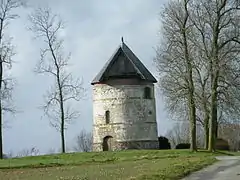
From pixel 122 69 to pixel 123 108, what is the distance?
Result: 195 inches

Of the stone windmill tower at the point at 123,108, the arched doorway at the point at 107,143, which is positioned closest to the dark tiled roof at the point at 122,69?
the stone windmill tower at the point at 123,108

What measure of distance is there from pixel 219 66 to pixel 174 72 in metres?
4.56

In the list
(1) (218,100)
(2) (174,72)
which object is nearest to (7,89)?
(2) (174,72)

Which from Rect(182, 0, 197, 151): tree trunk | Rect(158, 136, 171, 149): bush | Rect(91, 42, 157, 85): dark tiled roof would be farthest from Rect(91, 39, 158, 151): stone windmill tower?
Rect(182, 0, 197, 151): tree trunk

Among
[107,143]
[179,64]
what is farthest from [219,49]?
[107,143]

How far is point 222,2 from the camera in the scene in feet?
167

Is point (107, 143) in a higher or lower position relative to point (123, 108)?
lower

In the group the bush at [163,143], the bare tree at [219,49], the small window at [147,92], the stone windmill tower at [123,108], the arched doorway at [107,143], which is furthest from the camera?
the bush at [163,143]

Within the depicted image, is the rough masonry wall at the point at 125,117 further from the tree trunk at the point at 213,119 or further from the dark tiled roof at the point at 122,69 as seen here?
the tree trunk at the point at 213,119

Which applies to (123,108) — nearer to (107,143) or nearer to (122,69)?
(107,143)

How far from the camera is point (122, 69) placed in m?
69.2

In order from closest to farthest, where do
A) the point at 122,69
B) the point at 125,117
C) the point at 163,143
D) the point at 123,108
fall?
the point at 125,117, the point at 123,108, the point at 122,69, the point at 163,143

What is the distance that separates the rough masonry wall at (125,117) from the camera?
222ft

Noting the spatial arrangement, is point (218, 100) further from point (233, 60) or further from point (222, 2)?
point (222, 2)
